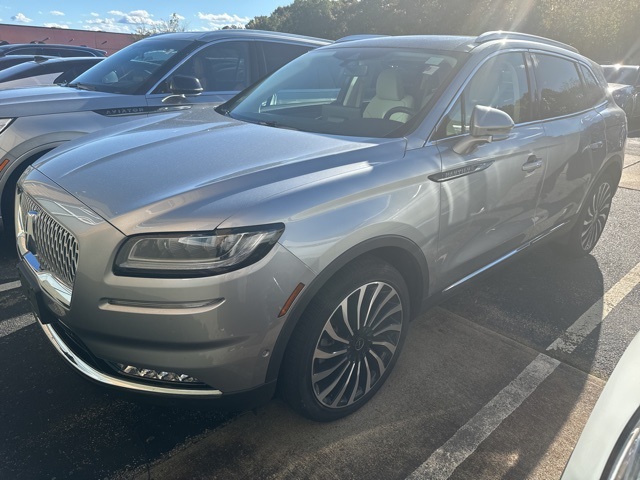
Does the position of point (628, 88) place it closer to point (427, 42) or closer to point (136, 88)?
point (427, 42)

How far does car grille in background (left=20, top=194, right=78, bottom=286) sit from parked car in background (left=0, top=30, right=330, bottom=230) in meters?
1.84

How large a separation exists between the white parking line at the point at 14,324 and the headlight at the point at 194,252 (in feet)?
5.80

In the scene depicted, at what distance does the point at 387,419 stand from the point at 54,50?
36.9 ft

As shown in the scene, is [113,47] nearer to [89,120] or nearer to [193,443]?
[89,120]

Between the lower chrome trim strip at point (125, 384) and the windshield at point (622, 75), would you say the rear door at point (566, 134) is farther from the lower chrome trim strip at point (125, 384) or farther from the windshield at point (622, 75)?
the windshield at point (622, 75)

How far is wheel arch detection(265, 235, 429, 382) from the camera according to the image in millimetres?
1987

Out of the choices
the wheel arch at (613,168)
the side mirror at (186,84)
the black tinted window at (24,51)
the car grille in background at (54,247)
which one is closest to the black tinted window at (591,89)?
the wheel arch at (613,168)

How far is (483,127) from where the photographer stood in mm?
2543

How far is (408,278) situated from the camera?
8.46ft

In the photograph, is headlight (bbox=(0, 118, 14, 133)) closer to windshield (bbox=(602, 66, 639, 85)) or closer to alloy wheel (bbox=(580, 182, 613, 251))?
alloy wheel (bbox=(580, 182, 613, 251))

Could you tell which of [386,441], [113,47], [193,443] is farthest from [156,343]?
[113,47]

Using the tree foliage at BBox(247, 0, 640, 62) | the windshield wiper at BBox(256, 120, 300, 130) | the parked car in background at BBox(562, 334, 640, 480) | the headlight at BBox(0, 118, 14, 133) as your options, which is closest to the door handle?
the windshield wiper at BBox(256, 120, 300, 130)

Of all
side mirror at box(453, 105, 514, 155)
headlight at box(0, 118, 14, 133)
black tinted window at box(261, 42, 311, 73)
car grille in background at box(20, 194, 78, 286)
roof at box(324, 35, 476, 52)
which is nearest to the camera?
car grille in background at box(20, 194, 78, 286)

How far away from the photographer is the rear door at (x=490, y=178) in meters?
2.62
